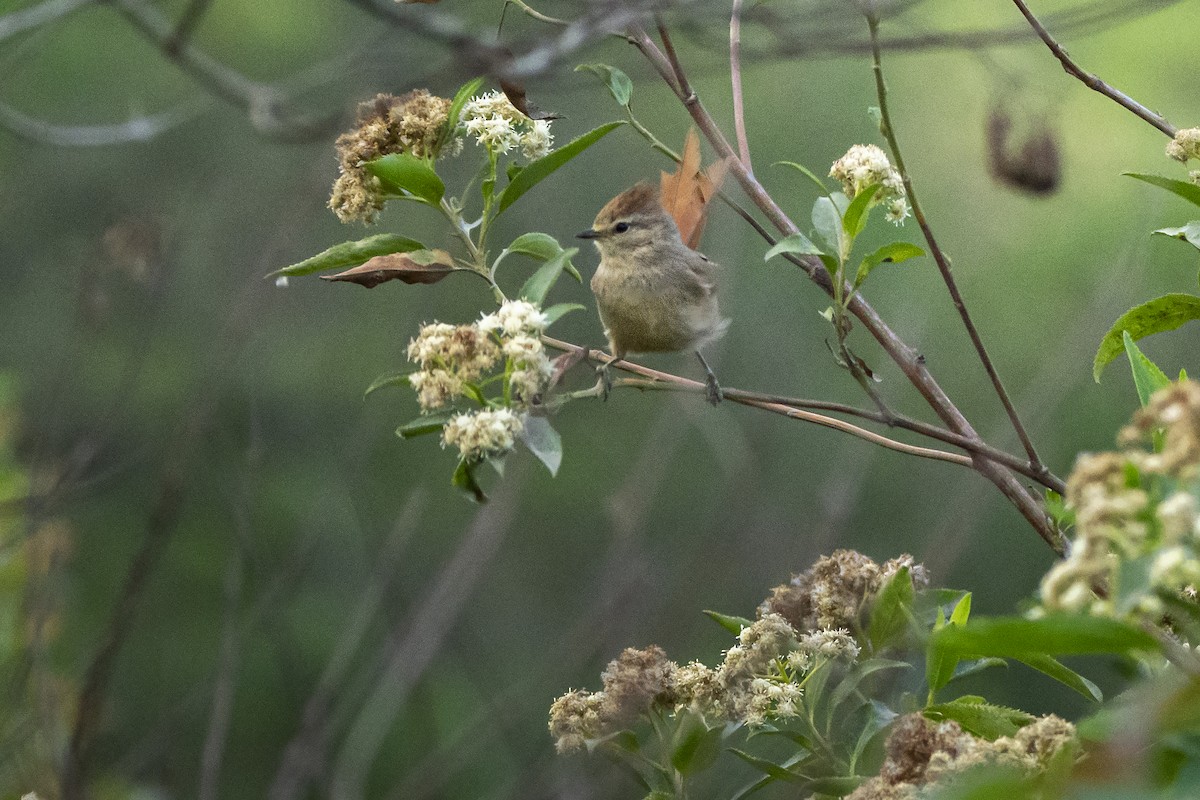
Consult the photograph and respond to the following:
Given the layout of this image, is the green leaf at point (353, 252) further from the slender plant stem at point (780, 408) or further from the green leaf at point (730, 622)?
the green leaf at point (730, 622)

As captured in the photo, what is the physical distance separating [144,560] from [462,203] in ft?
1.82

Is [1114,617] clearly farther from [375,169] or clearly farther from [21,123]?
[21,123]

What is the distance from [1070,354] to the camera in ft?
10.9

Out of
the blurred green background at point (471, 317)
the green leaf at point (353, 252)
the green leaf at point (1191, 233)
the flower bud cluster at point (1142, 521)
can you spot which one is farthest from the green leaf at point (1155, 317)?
the blurred green background at point (471, 317)

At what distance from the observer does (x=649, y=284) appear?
2.32 m

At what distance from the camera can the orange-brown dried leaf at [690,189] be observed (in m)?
1.45

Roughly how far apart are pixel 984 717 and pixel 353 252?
781mm

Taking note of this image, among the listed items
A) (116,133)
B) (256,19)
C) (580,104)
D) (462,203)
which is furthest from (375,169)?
(256,19)

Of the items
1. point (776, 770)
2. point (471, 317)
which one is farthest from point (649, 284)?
point (471, 317)

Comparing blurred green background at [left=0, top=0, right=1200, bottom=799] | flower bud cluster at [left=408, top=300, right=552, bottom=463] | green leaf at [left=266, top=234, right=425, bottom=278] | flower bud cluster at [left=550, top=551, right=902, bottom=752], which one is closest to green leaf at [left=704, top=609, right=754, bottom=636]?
flower bud cluster at [left=550, top=551, right=902, bottom=752]

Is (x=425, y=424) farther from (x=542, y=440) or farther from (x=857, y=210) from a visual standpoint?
(x=857, y=210)

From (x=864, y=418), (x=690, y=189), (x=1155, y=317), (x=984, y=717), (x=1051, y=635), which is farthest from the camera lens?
(x=690, y=189)

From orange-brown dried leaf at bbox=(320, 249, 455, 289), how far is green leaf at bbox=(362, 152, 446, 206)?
6 cm

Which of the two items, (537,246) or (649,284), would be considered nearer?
(537,246)
